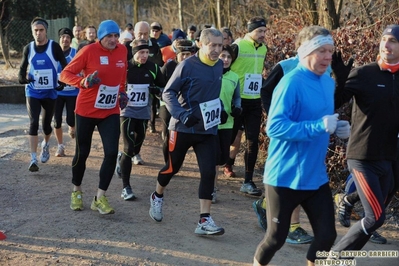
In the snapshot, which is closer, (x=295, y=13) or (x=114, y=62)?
(x=114, y=62)

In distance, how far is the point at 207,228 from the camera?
20.3 ft

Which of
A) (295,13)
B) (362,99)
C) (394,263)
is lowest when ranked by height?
(394,263)

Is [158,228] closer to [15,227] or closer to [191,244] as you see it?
[191,244]

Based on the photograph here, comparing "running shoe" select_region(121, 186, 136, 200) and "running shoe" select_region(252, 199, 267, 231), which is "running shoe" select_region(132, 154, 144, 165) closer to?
"running shoe" select_region(121, 186, 136, 200)

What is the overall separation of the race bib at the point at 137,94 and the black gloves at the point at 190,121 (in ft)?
6.76

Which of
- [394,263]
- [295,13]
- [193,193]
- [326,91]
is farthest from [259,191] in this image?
[295,13]

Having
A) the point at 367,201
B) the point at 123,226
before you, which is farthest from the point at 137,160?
the point at 367,201

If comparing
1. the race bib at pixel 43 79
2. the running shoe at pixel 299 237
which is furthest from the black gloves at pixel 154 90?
the running shoe at pixel 299 237

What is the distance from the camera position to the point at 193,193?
26.3 ft

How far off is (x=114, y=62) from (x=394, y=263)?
3586 mm

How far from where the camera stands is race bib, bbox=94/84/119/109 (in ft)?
22.1

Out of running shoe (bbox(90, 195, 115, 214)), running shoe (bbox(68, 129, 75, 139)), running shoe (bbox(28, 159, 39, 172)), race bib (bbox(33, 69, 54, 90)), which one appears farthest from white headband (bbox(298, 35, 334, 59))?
running shoe (bbox(68, 129, 75, 139))

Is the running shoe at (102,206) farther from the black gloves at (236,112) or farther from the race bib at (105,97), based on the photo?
the black gloves at (236,112)

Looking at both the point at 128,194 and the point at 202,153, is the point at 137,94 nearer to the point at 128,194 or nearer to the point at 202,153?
the point at 128,194
